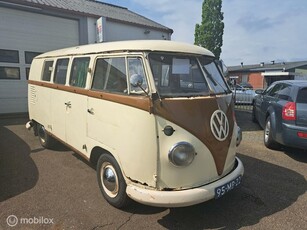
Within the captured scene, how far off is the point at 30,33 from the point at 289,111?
1019cm

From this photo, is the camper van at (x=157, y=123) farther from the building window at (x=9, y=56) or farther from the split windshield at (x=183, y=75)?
the building window at (x=9, y=56)

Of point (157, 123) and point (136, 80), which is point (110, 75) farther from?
point (157, 123)

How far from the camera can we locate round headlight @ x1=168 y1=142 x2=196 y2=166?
323 cm

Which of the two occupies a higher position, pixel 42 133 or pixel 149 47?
pixel 149 47

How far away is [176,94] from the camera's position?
349cm

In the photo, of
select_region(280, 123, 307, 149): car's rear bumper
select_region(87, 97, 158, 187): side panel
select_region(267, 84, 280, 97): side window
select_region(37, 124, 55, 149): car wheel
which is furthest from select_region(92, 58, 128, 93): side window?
select_region(267, 84, 280, 97): side window

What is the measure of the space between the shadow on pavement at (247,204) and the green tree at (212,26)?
30871mm

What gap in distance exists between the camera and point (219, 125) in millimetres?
3588

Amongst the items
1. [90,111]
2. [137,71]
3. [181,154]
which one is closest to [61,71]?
[90,111]

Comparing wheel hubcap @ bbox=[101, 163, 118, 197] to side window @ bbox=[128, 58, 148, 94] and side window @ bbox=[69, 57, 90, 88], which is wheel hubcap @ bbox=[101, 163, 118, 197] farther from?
side window @ bbox=[69, 57, 90, 88]

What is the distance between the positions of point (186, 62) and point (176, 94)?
588mm

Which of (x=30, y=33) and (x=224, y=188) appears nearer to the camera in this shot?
(x=224, y=188)

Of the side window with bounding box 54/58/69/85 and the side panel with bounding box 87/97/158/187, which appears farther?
the side window with bounding box 54/58/69/85

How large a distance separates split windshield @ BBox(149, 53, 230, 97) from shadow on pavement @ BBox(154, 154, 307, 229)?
155 centimetres
